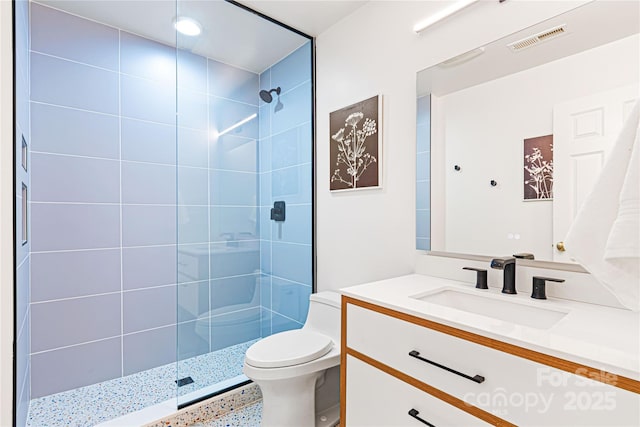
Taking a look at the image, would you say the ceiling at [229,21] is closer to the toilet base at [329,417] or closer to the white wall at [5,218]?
the white wall at [5,218]

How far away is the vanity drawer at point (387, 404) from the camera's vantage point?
3.21ft

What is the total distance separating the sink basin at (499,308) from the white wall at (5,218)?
4.51 feet

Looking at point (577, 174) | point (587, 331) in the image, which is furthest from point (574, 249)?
point (577, 174)

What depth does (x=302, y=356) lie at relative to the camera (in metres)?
1.57

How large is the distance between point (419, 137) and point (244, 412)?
5.89 feet

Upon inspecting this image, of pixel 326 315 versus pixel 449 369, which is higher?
pixel 449 369

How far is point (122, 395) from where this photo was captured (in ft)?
6.56

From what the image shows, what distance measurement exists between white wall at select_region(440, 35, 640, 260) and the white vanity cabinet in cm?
60

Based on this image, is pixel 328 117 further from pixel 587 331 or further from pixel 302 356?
pixel 587 331

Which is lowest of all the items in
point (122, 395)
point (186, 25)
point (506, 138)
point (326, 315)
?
point (122, 395)

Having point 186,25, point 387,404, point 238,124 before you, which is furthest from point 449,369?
point 186,25

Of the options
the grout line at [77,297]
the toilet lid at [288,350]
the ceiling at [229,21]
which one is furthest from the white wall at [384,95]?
the grout line at [77,297]

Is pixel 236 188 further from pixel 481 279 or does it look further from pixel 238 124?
pixel 481 279

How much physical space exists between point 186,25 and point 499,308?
2.13m
